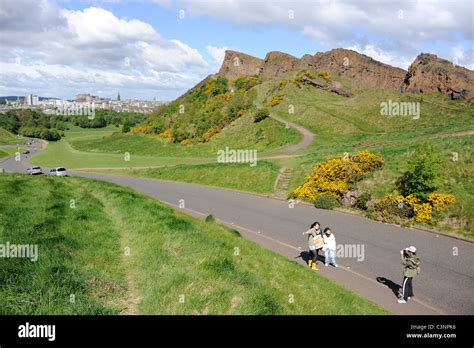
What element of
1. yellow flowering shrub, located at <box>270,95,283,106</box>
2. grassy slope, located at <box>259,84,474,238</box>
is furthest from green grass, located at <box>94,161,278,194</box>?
yellow flowering shrub, located at <box>270,95,283,106</box>

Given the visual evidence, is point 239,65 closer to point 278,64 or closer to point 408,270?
point 278,64

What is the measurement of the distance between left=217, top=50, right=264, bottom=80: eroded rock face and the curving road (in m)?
86.3

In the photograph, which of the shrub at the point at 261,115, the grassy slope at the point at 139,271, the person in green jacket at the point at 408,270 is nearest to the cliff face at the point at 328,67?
the shrub at the point at 261,115

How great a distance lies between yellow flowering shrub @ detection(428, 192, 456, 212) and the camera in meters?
19.8

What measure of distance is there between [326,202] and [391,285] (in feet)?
37.5

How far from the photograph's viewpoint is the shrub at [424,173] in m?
20.8

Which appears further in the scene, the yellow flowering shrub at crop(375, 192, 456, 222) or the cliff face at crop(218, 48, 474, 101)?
the cliff face at crop(218, 48, 474, 101)

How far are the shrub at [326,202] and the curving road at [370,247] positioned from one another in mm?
503

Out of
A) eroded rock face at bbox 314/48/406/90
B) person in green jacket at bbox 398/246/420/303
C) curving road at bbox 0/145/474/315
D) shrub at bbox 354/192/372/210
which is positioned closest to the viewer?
person in green jacket at bbox 398/246/420/303

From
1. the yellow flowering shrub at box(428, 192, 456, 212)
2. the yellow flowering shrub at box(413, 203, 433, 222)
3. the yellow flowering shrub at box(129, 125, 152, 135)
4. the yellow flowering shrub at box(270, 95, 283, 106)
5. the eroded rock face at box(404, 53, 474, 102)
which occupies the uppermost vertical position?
the eroded rock face at box(404, 53, 474, 102)

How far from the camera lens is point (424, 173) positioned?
2091 centimetres

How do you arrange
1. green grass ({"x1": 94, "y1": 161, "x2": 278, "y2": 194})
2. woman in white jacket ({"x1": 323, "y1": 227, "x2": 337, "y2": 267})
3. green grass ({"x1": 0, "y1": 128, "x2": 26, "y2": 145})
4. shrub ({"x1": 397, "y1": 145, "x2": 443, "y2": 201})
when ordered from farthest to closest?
green grass ({"x1": 0, "y1": 128, "x2": 26, "y2": 145}), green grass ({"x1": 94, "y1": 161, "x2": 278, "y2": 194}), shrub ({"x1": 397, "y1": 145, "x2": 443, "y2": 201}), woman in white jacket ({"x1": 323, "y1": 227, "x2": 337, "y2": 267})

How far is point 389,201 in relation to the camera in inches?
858

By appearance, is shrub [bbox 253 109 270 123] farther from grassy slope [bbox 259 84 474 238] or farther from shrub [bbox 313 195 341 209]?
shrub [bbox 313 195 341 209]
